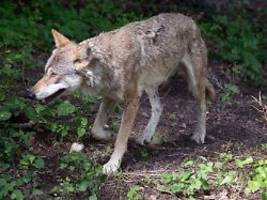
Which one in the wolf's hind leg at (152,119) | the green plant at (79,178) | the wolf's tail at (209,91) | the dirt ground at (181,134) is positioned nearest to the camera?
the green plant at (79,178)

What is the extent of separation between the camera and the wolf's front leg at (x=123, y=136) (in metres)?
6.36

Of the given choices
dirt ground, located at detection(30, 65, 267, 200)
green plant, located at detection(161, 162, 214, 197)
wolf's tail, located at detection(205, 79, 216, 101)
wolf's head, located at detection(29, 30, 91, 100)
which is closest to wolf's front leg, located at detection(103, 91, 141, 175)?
dirt ground, located at detection(30, 65, 267, 200)

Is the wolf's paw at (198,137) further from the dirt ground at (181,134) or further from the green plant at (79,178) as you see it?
the green plant at (79,178)

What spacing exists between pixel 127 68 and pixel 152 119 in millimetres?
1429

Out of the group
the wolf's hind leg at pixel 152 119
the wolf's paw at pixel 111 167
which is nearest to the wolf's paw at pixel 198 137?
the wolf's hind leg at pixel 152 119

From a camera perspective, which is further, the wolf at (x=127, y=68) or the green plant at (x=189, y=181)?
the wolf at (x=127, y=68)

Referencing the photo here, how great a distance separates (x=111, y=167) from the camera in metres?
6.35

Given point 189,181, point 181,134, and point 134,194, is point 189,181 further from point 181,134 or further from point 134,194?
point 181,134

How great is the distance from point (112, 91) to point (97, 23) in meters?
4.62

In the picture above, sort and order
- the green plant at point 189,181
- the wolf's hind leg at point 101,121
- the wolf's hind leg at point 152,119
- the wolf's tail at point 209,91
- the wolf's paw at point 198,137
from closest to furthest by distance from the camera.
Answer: the green plant at point 189,181 < the wolf's hind leg at point 101,121 < the wolf's hind leg at point 152,119 < the wolf's paw at point 198,137 < the wolf's tail at point 209,91

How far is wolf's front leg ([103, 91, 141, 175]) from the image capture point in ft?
20.9

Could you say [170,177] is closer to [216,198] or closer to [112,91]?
[216,198]

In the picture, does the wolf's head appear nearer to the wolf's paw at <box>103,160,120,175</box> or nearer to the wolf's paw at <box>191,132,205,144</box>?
the wolf's paw at <box>103,160,120,175</box>

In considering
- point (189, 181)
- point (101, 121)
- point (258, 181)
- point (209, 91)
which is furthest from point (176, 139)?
point (258, 181)
